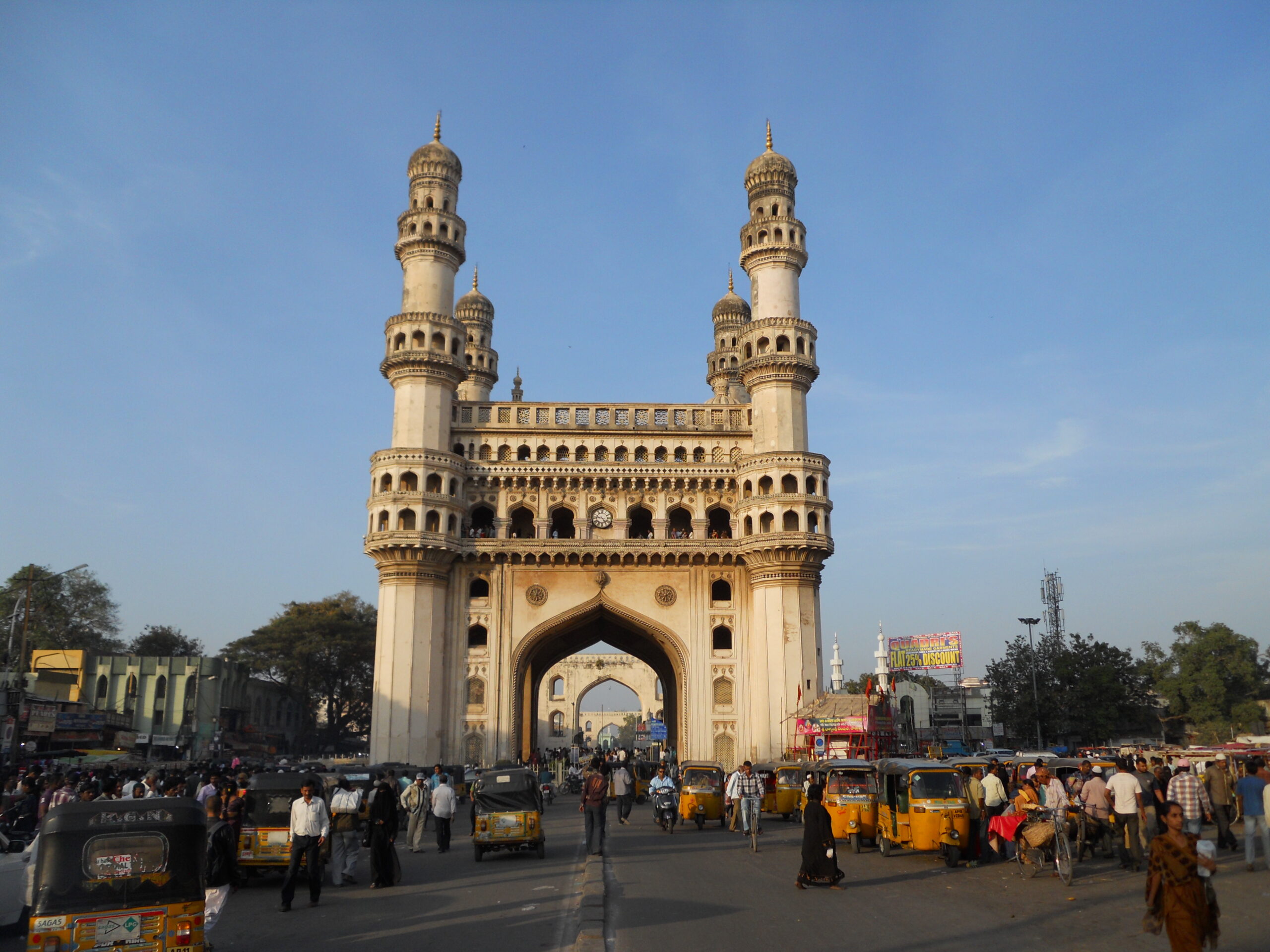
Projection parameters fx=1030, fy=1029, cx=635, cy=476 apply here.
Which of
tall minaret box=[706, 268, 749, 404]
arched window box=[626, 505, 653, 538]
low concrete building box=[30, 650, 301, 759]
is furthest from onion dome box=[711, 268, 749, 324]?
low concrete building box=[30, 650, 301, 759]

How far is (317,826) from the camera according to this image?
1260 centimetres

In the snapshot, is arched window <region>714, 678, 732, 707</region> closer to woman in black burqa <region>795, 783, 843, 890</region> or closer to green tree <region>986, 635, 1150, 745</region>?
green tree <region>986, 635, 1150, 745</region>

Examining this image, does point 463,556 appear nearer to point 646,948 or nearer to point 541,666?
point 541,666

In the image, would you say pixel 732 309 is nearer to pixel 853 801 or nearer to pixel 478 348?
pixel 478 348

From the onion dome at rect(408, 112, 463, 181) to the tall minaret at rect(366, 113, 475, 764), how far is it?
2.28 metres

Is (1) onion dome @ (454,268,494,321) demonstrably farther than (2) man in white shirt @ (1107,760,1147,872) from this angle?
Yes

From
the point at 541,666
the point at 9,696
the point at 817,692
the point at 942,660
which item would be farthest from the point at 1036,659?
the point at 9,696

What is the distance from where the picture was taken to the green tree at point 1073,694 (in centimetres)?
5106

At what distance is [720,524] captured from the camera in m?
44.2

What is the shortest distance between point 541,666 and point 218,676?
23728 millimetres

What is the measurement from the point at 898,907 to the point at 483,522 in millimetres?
34052

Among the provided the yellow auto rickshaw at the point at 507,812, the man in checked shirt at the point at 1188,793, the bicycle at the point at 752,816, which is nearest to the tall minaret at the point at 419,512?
the bicycle at the point at 752,816

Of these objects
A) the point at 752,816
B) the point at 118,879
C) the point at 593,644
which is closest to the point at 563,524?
the point at 593,644

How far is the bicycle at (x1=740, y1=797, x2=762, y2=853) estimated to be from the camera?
18.0m
